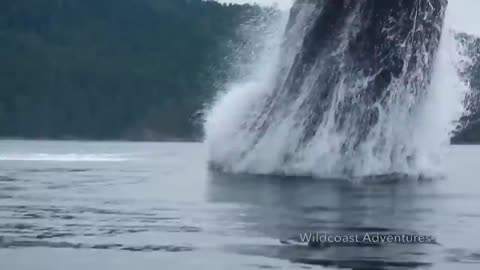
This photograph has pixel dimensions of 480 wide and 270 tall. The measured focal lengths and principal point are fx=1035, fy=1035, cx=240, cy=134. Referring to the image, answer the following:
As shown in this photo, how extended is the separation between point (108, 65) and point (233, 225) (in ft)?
411

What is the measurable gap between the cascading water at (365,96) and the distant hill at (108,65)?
255 ft

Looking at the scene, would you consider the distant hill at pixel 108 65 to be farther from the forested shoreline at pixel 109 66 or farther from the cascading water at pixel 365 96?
the cascading water at pixel 365 96

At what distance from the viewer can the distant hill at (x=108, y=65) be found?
12719cm

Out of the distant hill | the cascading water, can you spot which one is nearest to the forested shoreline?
the distant hill

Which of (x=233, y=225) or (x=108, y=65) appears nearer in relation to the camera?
(x=233, y=225)

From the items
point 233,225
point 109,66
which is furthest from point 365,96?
point 109,66

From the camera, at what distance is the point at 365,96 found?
111ft

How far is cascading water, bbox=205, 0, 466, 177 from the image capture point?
33.6 m

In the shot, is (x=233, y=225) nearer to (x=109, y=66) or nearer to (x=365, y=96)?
(x=365, y=96)

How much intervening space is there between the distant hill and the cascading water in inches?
3064

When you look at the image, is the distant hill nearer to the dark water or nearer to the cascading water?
the cascading water

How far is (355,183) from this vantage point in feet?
103

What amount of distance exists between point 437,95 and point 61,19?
401ft

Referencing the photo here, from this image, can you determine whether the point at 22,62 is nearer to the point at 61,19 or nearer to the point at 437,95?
the point at 61,19
